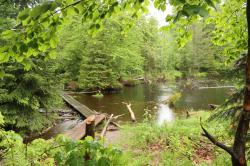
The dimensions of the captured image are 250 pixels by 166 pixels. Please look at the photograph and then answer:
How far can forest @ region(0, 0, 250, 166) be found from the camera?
1.93 m

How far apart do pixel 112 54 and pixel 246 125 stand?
24.0 meters

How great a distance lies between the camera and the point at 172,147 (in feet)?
22.0

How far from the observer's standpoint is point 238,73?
172 inches

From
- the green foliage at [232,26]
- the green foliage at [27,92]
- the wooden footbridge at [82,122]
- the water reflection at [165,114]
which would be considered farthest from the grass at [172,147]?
the water reflection at [165,114]

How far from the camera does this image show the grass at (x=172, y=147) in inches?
225

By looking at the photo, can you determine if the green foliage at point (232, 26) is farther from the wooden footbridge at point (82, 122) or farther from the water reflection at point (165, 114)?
the water reflection at point (165, 114)

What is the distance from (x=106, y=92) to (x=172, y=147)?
18.8 meters

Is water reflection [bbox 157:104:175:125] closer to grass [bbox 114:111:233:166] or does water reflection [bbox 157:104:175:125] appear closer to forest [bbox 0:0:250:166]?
forest [bbox 0:0:250:166]

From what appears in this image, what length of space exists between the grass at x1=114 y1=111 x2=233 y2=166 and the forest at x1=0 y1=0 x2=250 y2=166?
3cm

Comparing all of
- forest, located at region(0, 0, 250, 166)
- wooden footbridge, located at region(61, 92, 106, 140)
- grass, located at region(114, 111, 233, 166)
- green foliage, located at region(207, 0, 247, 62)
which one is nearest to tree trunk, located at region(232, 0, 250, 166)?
forest, located at region(0, 0, 250, 166)

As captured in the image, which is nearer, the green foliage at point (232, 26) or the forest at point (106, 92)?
the forest at point (106, 92)

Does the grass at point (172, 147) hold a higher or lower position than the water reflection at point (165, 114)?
higher

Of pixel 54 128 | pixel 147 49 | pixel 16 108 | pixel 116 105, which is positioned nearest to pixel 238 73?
pixel 16 108

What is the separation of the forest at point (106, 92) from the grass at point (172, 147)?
0.03 metres
